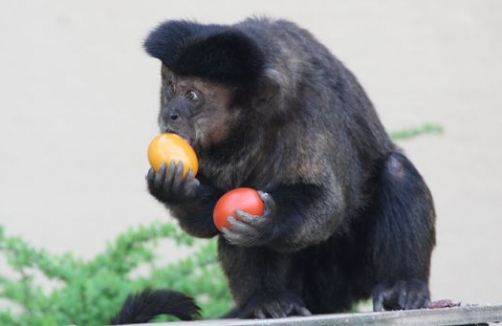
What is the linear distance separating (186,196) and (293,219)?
21.4 inches

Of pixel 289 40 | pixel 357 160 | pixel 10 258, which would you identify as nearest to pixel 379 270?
pixel 357 160

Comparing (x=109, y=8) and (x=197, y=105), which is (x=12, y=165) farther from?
(x=197, y=105)

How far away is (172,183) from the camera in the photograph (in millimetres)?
5125

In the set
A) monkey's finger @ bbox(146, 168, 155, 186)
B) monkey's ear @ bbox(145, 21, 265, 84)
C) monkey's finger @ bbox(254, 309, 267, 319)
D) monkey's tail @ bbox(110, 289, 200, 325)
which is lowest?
monkey's finger @ bbox(254, 309, 267, 319)

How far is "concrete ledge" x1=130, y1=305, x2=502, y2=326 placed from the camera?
4484 mm

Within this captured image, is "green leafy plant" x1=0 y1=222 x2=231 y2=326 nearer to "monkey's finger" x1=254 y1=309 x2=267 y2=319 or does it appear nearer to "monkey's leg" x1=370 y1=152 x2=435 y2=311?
"monkey's finger" x1=254 y1=309 x2=267 y2=319

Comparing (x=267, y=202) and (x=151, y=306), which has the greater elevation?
(x=267, y=202)

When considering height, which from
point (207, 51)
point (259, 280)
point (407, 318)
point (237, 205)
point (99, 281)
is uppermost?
point (207, 51)

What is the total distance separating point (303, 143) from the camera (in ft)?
17.8

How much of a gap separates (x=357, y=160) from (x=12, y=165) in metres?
3.51

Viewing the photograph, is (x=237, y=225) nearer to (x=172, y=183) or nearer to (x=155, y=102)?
(x=172, y=183)

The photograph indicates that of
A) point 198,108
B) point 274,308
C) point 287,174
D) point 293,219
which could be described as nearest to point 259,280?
point 274,308

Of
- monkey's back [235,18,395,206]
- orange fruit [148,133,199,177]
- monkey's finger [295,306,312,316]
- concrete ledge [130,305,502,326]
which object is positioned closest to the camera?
concrete ledge [130,305,502,326]

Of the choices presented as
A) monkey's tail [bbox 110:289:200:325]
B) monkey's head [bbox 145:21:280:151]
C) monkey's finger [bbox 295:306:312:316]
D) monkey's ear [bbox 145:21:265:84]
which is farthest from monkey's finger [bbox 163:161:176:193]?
monkey's finger [bbox 295:306:312:316]
